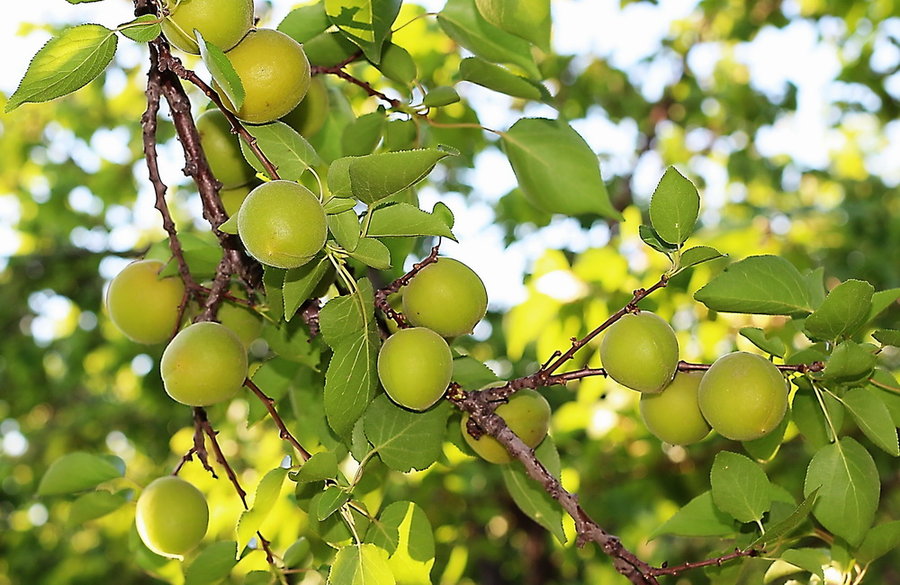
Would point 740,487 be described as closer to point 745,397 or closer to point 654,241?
point 745,397

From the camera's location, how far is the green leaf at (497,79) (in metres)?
1.33

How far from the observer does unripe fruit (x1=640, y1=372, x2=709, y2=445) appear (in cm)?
121

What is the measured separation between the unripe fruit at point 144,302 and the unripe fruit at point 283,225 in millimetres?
451

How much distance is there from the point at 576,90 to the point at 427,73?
1515mm

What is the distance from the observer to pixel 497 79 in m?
1.36

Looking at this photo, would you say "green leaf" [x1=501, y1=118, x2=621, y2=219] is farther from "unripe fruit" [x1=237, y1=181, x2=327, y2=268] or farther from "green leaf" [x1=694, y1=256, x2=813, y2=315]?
"unripe fruit" [x1=237, y1=181, x2=327, y2=268]

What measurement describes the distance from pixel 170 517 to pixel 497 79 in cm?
A: 89

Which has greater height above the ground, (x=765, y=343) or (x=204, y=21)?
(x=204, y=21)

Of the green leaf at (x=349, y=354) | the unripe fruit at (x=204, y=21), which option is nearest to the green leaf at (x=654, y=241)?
the green leaf at (x=349, y=354)

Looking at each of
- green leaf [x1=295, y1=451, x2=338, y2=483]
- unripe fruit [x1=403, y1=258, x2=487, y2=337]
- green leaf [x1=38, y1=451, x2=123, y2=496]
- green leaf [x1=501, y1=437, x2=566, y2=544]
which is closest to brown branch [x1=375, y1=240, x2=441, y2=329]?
unripe fruit [x1=403, y1=258, x2=487, y2=337]

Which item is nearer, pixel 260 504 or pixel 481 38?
pixel 260 504

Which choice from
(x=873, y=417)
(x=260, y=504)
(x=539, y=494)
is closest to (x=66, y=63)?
(x=260, y=504)

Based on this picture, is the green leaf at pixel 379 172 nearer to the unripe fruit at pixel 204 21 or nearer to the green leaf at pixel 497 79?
the unripe fruit at pixel 204 21

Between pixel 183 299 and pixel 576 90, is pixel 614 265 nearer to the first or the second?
pixel 183 299
